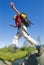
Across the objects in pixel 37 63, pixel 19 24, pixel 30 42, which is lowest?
pixel 37 63

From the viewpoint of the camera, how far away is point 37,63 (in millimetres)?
11398

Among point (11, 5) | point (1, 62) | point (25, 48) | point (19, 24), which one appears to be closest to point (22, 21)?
point (19, 24)

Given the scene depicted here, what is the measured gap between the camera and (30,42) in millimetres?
11406

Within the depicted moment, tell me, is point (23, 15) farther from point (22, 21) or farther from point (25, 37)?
point (25, 37)

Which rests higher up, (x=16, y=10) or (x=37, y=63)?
Answer: (x=16, y=10)

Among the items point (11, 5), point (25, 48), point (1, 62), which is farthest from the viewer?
point (25, 48)

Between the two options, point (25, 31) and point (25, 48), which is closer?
point (25, 31)

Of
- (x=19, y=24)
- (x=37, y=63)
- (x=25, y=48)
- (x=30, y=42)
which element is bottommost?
(x=37, y=63)

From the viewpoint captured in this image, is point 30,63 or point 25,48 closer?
point 30,63

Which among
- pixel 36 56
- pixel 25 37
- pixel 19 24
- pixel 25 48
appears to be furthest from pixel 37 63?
pixel 25 48

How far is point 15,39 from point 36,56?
1332 mm

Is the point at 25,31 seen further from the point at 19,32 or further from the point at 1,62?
the point at 1,62

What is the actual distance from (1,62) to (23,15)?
310cm

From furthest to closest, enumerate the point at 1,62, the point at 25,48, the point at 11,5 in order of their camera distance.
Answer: the point at 25,48 → the point at 1,62 → the point at 11,5
